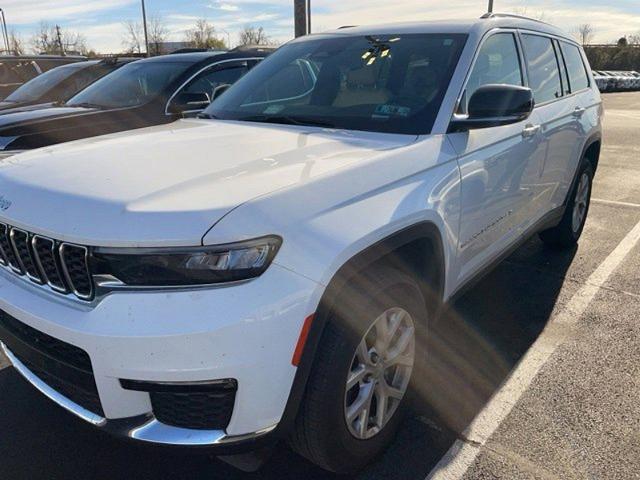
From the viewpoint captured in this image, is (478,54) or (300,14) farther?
(300,14)

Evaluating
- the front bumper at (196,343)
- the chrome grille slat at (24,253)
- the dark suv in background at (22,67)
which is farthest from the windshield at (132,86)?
the dark suv in background at (22,67)

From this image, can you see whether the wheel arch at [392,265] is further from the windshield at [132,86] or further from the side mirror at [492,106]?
the windshield at [132,86]

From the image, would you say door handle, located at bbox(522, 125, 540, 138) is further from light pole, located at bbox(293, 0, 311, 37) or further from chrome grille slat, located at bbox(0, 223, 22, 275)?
light pole, located at bbox(293, 0, 311, 37)

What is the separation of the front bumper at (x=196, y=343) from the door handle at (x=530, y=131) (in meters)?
2.15

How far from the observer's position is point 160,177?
210 centimetres

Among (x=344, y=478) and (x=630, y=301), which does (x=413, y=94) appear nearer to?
(x=344, y=478)

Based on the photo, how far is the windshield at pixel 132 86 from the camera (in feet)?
19.7

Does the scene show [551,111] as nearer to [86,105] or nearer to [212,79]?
[212,79]

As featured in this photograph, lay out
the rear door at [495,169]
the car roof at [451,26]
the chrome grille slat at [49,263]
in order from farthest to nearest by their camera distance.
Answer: the car roof at [451,26], the rear door at [495,169], the chrome grille slat at [49,263]

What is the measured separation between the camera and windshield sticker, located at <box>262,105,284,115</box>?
3252 millimetres

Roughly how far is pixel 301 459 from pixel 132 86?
498 cm

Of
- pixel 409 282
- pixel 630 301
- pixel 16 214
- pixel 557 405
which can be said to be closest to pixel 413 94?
pixel 409 282

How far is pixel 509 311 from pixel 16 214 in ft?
10.1

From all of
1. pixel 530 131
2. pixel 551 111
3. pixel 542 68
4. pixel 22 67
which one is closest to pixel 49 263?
pixel 530 131
